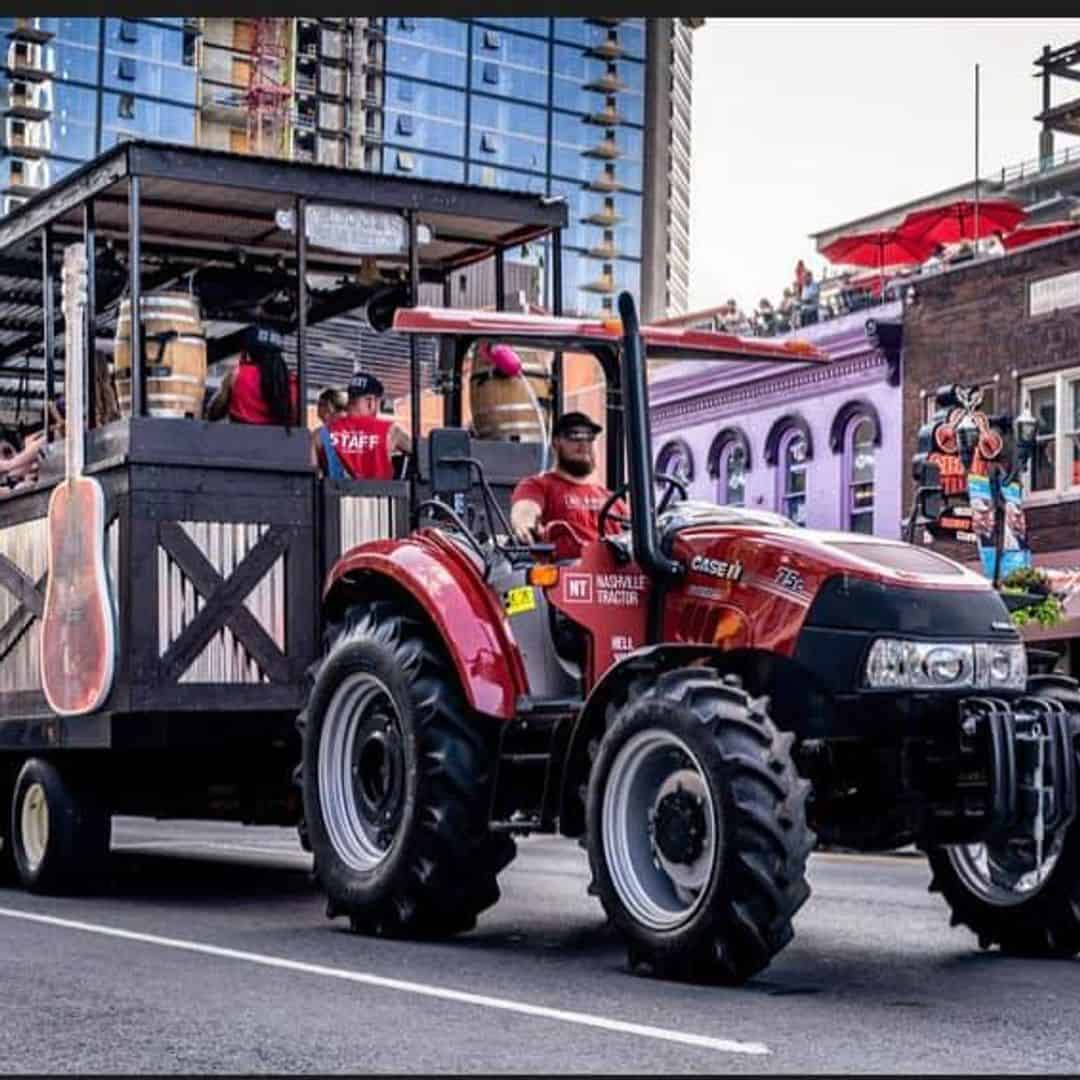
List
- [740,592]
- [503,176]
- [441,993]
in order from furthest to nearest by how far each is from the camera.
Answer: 1. [503,176]
2. [740,592]
3. [441,993]

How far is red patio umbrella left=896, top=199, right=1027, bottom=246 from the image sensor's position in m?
40.5

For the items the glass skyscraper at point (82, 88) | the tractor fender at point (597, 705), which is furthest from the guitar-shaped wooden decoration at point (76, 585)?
the glass skyscraper at point (82, 88)

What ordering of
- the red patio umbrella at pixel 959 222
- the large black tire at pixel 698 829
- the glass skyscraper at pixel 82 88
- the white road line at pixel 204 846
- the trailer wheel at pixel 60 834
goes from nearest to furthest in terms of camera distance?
the large black tire at pixel 698 829
the trailer wheel at pixel 60 834
the white road line at pixel 204 846
the red patio umbrella at pixel 959 222
the glass skyscraper at pixel 82 88

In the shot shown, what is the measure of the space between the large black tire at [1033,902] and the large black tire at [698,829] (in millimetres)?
1309

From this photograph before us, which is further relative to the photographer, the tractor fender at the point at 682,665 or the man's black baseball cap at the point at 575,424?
the man's black baseball cap at the point at 575,424

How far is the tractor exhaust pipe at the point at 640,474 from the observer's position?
904cm

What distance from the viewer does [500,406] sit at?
13.2m

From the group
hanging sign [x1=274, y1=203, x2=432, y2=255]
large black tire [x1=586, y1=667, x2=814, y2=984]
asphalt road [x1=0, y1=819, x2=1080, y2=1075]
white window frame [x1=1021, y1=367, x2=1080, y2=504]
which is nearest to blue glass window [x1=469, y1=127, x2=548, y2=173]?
white window frame [x1=1021, y1=367, x2=1080, y2=504]

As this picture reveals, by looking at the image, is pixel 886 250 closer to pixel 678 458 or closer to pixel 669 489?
pixel 678 458

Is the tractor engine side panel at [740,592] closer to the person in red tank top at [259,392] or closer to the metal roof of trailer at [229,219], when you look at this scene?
the person in red tank top at [259,392]

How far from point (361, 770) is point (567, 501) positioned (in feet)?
5.01

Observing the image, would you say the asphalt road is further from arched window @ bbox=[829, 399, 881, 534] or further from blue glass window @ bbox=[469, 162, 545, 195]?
blue glass window @ bbox=[469, 162, 545, 195]

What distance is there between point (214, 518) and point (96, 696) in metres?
1.07

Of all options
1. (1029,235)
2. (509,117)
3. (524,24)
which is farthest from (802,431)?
(524,24)
